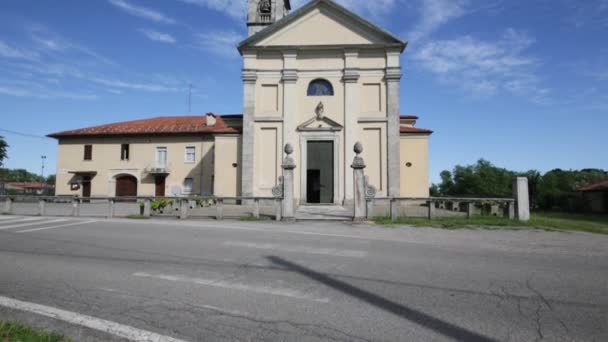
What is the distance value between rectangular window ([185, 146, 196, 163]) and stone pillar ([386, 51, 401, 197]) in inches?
626

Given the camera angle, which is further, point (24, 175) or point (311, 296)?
point (24, 175)

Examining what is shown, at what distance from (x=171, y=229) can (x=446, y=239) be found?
24.8 feet

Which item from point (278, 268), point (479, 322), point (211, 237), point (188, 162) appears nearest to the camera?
point (479, 322)

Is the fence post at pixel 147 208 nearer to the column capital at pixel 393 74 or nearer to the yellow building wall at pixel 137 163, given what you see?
the yellow building wall at pixel 137 163

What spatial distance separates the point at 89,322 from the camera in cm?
320

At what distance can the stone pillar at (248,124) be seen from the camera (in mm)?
21125

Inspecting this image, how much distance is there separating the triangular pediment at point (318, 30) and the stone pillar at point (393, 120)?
1.76 m

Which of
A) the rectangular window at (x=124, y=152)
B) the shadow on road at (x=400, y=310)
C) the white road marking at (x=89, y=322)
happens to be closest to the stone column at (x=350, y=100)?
the shadow on road at (x=400, y=310)

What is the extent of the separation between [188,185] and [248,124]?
9775 mm

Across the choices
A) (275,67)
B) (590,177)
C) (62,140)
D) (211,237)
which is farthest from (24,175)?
(590,177)

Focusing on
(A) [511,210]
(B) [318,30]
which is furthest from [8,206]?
(A) [511,210]

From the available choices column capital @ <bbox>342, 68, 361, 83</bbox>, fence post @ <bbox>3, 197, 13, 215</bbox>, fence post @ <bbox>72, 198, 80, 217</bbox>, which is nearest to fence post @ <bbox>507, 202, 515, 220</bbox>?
column capital @ <bbox>342, 68, 361, 83</bbox>

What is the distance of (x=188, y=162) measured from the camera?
28.2 metres

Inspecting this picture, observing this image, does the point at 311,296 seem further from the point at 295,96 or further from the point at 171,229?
the point at 295,96
